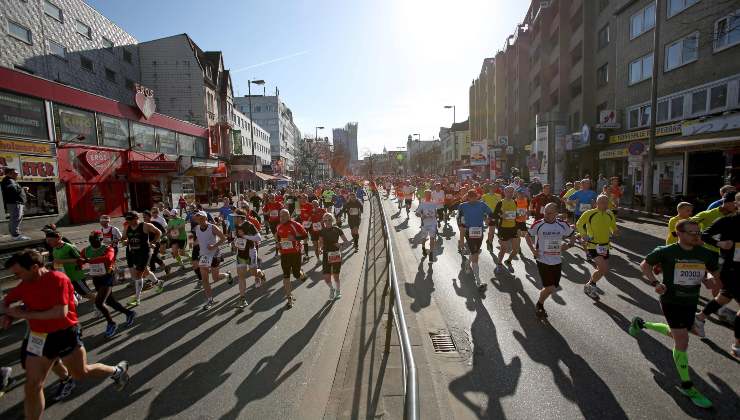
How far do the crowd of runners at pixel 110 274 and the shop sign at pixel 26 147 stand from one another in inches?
299

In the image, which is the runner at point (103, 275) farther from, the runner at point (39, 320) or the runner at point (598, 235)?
the runner at point (598, 235)

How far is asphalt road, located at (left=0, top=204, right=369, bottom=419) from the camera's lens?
420cm

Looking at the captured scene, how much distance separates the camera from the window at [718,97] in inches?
666

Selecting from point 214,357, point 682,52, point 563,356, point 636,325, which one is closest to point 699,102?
point 682,52

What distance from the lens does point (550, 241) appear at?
20.2 feet

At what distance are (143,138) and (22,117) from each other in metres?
9.19

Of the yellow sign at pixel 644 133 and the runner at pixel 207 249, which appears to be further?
the yellow sign at pixel 644 133

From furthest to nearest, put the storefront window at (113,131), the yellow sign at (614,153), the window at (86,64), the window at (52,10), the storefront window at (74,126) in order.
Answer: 1. the window at (86,64)
2. the window at (52,10)
3. the yellow sign at (614,153)
4. the storefront window at (113,131)
5. the storefront window at (74,126)

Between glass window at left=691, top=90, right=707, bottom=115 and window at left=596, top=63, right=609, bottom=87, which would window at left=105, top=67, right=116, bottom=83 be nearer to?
window at left=596, top=63, right=609, bottom=87

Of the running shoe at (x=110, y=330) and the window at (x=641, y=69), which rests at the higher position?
the window at (x=641, y=69)

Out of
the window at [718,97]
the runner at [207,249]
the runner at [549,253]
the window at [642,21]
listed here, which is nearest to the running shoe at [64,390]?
the runner at [207,249]

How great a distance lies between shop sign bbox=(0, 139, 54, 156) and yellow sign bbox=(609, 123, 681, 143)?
1216 inches

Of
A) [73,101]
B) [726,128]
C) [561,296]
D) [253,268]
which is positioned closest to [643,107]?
[726,128]

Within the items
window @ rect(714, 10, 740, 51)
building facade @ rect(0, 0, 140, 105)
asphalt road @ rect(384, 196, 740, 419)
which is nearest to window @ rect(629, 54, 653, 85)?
window @ rect(714, 10, 740, 51)
